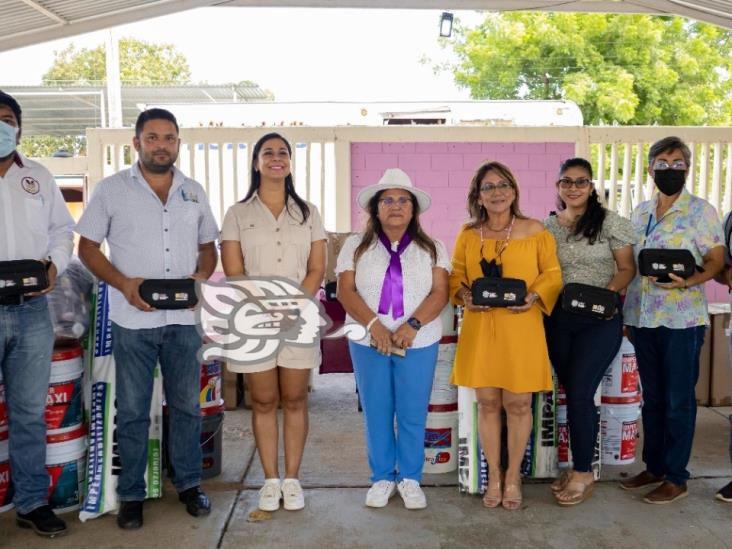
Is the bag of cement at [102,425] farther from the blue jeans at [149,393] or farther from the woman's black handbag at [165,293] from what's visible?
the woman's black handbag at [165,293]

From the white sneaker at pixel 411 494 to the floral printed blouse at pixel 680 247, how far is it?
1377mm

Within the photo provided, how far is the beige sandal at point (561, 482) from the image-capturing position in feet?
12.5

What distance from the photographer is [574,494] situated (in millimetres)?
3734

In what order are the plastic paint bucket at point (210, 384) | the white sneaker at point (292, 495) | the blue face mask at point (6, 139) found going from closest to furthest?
the blue face mask at point (6, 139) → the white sneaker at point (292, 495) → the plastic paint bucket at point (210, 384)

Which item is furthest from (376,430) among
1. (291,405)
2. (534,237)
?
(534,237)

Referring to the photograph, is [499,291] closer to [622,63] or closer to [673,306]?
[673,306]

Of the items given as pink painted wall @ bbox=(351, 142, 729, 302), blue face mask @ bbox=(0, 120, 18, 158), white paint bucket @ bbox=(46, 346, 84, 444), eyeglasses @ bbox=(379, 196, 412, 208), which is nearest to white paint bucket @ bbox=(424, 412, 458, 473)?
eyeglasses @ bbox=(379, 196, 412, 208)

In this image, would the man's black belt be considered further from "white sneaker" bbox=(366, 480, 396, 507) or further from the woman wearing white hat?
"white sneaker" bbox=(366, 480, 396, 507)

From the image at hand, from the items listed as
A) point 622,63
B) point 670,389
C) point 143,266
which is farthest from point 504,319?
point 622,63

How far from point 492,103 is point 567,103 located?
1.16 metres

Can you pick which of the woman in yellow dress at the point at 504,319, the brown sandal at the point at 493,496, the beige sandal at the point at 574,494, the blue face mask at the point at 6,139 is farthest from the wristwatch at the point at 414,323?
the blue face mask at the point at 6,139

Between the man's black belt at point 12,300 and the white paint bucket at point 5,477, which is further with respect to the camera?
the white paint bucket at point 5,477

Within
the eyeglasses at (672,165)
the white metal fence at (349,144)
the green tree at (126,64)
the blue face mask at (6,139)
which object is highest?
the green tree at (126,64)

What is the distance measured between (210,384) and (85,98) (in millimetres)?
17965
